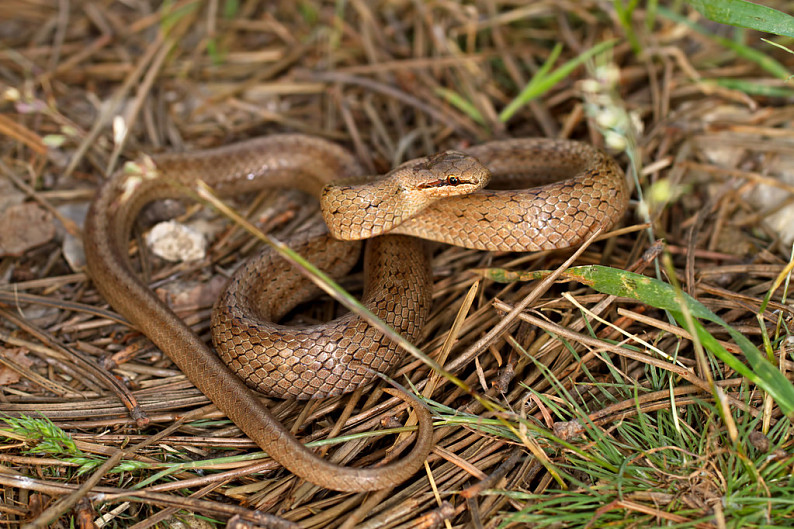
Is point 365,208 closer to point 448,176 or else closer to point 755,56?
point 448,176

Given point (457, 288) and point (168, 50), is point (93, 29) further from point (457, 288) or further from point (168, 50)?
point (457, 288)

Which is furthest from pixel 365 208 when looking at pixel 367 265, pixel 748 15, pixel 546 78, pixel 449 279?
pixel 748 15

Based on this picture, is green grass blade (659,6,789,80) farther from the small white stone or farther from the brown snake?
the small white stone

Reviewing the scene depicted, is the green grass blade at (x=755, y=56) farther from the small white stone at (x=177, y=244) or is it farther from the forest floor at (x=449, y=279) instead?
the small white stone at (x=177, y=244)

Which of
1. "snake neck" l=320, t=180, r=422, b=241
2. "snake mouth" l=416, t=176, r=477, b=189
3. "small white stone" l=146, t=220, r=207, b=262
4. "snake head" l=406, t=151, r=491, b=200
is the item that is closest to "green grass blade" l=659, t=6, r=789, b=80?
"snake head" l=406, t=151, r=491, b=200

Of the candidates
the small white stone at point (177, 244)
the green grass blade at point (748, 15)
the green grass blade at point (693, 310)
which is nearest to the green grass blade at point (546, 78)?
the green grass blade at point (748, 15)

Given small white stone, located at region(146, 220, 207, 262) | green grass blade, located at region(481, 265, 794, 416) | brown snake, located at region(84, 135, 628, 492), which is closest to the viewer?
green grass blade, located at region(481, 265, 794, 416)
